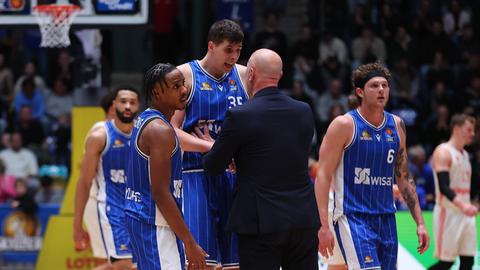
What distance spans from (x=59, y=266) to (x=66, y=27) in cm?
347

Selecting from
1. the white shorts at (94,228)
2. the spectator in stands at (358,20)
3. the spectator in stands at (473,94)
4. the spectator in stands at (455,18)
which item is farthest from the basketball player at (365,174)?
the spectator in stands at (455,18)

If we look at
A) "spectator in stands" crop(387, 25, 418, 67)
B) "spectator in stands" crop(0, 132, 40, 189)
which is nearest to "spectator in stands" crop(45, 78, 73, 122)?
"spectator in stands" crop(0, 132, 40, 189)

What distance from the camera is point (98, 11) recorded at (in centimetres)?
1106

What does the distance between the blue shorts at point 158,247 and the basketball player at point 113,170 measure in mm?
3284

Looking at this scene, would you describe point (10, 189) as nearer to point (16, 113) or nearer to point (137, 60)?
point (16, 113)

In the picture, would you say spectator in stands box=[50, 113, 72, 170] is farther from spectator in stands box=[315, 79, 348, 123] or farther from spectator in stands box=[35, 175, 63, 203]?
spectator in stands box=[315, 79, 348, 123]

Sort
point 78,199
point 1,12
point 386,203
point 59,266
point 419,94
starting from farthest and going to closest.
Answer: point 419,94 < point 59,266 < point 1,12 < point 78,199 < point 386,203

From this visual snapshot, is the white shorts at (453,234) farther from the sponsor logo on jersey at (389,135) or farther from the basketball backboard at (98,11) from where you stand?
the basketball backboard at (98,11)

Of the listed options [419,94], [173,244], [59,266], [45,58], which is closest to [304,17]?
[419,94]

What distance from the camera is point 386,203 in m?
7.71

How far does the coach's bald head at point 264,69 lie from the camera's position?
21.2 feet

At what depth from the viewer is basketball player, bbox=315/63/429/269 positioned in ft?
25.1

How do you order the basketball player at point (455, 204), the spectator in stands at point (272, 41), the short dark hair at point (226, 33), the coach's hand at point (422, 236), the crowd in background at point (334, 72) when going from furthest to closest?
the spectator in stands at point (272, 41) → the crowd in background at point (334, 72) → the basketball player at point (455, 204) → the coach's hand at point (422, 236) → the short dark hair at point (226, 33)

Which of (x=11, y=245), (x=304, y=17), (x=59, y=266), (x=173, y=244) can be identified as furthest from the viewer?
(x=304, y=17)
